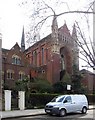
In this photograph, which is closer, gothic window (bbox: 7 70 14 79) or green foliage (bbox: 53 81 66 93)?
gothic window (bbox: 7 70 14 79)

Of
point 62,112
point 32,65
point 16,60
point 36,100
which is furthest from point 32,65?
point 62,112

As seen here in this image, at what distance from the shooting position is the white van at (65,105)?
26.1 metres

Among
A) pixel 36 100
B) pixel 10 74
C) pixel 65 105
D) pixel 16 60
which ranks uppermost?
pixel 16 60

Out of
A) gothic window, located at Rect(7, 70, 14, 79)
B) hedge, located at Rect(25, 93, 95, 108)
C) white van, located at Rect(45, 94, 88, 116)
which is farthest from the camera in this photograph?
gothic window, located at Rect(7, 70, 14, 79)

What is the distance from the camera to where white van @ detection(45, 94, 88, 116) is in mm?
26062

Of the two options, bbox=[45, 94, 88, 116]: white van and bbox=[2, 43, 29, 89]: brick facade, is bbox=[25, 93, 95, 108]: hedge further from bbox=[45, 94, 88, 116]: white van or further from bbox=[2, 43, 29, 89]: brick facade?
bbox=[2, 43, 29, 89]: brick facade

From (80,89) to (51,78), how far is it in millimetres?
8789

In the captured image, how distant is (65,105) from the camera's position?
26531 mm

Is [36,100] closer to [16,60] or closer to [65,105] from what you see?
[65,105]

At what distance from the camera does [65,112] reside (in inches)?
1042

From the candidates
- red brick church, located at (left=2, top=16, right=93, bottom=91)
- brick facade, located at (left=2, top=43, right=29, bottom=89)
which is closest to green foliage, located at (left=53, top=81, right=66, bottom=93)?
red brick church, located at (left=2, top=16, right=93, bottom=91)

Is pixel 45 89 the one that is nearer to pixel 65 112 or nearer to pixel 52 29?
pixel 65 112

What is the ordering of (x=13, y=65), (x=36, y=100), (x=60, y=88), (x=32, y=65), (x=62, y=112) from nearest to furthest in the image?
(x=62, y=112), (x=36, y=100), (x=60, y=88), (x=13, y=65), (x=32, y=65)

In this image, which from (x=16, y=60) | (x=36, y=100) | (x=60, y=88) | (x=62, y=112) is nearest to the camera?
(x=62, y=112)
